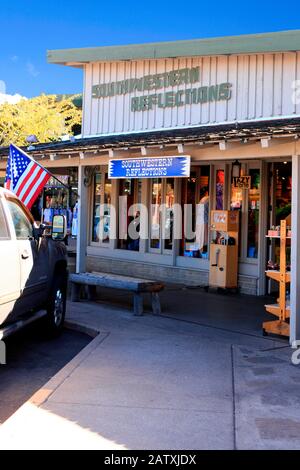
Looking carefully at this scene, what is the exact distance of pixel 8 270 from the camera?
20.5ft

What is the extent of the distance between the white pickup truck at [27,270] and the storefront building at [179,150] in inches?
93.2

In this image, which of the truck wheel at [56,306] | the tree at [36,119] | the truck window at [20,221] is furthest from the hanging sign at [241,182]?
the tree at [36,119]

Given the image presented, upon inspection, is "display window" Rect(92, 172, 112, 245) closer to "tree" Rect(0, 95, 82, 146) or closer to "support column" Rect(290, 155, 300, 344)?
"support column" Rect(290, 155, 300, 344)

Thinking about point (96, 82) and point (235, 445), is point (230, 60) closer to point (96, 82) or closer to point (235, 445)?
point (96, 82)

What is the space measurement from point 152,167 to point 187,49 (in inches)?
157

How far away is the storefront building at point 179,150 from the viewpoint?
10.3 metres

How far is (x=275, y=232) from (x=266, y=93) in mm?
4195

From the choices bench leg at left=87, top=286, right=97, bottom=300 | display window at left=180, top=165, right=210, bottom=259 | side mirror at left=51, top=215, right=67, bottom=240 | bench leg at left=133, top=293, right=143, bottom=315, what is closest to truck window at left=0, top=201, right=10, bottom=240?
side mirror at left=51, top=215, right=67, bottom=240

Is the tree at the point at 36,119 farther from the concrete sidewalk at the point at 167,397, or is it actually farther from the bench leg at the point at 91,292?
the concrete sidewalk at the point at 167,397

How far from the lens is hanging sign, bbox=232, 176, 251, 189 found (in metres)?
12.1

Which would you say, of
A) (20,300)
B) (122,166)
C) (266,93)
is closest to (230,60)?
(266,93)

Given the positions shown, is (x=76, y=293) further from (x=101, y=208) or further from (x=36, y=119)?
(x=36, y=119)

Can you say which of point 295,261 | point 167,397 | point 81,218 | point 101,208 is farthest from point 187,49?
point 167,397
